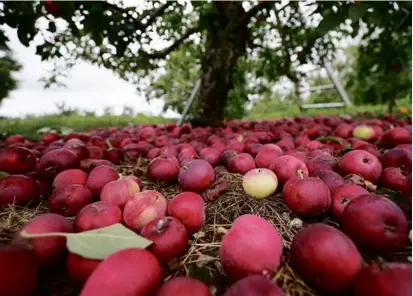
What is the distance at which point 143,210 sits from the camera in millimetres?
1209

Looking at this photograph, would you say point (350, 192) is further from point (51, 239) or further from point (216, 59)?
point (216, 59)

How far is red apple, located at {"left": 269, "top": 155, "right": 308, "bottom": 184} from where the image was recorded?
159 cm

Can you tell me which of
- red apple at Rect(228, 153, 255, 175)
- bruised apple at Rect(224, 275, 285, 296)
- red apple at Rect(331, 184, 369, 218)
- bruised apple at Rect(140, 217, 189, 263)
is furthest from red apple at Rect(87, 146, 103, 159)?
bruised apple at Rect(224, 275, 285, 296)

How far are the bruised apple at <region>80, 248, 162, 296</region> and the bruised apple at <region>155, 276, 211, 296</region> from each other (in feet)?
0.15

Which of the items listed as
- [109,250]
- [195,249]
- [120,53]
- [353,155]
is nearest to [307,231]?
[195,249]

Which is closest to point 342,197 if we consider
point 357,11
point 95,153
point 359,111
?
point 357,11

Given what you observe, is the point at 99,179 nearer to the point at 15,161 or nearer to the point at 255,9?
the point at 15,161

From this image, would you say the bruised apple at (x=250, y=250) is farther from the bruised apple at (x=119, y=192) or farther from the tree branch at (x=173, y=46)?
the tree branch at (x=173, y=46)

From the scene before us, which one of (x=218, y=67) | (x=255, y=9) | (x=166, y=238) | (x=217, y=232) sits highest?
(x=255, y=9)

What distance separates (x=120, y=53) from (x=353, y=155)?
222cm

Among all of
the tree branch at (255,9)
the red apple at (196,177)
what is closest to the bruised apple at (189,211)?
the red apple at (196,177)

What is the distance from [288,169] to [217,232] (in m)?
0.55

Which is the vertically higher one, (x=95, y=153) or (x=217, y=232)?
(x=95, y=153)

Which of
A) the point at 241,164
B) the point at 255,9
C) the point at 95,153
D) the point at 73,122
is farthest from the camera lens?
the point at 73,122
